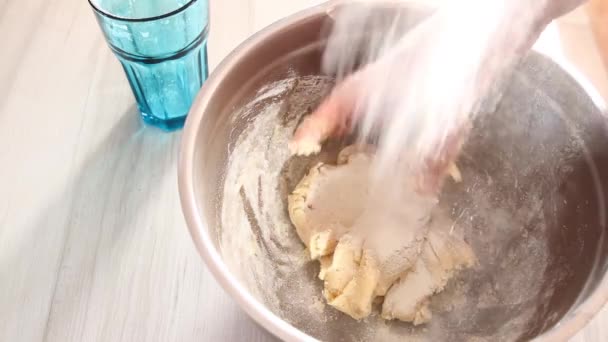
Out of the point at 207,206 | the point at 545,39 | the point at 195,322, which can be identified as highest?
the point at 545,39

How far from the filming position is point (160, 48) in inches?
29.0

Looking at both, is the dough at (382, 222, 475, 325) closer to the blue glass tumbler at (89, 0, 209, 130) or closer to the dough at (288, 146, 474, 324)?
the dough at (288, 146, 474, 324)

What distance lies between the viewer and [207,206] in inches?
23.4

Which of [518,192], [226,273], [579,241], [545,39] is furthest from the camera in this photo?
[545,39]

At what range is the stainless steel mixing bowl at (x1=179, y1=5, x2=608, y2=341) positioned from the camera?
0.59m

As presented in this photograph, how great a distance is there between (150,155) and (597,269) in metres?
0.54

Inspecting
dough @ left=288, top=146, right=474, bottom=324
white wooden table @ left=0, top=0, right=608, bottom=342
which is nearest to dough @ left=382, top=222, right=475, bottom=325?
dough @ left=288, top=146, right=474, bottom=324

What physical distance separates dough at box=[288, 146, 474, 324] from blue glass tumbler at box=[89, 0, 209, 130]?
0.20 m

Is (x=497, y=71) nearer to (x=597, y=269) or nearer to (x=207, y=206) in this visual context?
(x=597, y=269)

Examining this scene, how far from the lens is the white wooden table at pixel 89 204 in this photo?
0.67 metres

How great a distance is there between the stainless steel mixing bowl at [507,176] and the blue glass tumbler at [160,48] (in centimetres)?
13

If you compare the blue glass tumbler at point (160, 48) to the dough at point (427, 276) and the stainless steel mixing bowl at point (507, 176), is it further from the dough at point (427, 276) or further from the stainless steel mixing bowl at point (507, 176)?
the dough at point (427, 276)

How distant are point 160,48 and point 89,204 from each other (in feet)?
0.69

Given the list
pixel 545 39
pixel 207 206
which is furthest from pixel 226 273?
pixel 545 39
